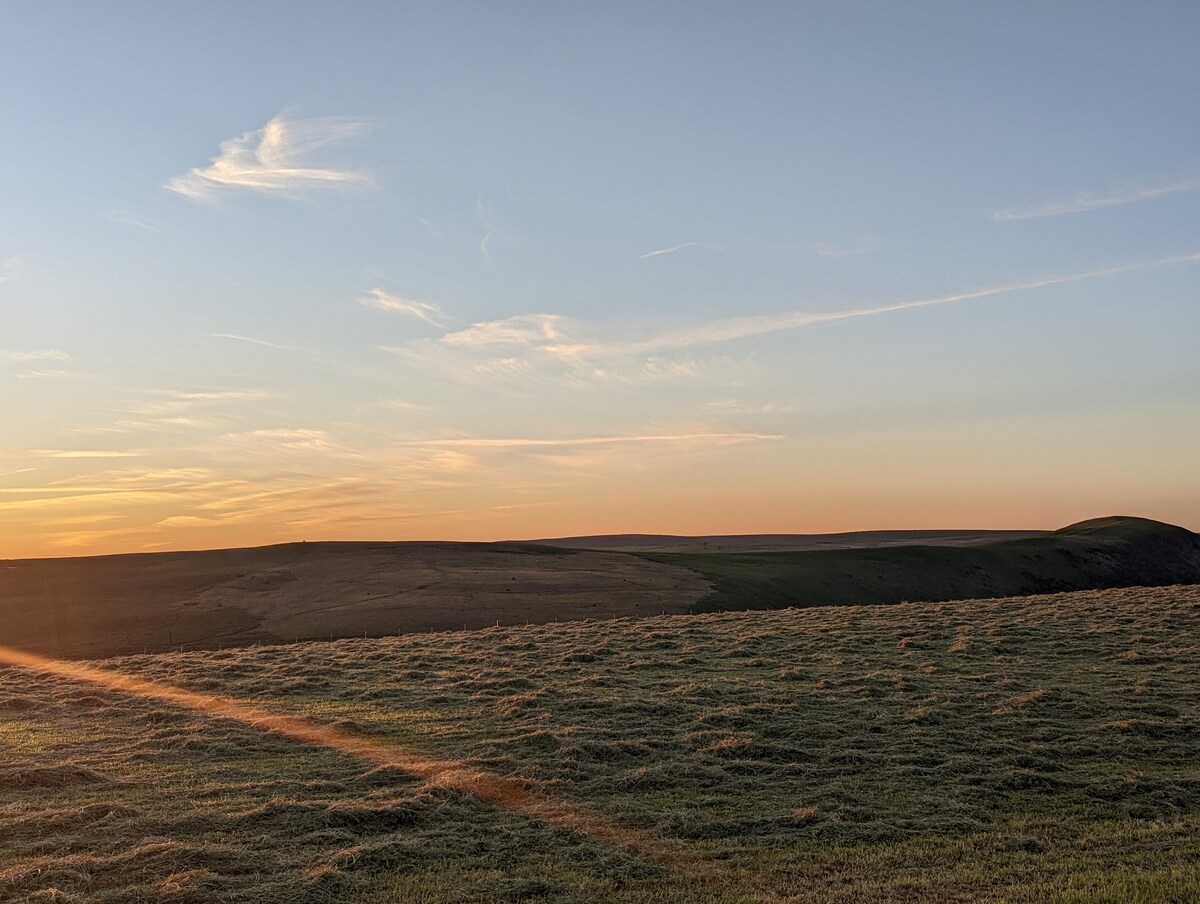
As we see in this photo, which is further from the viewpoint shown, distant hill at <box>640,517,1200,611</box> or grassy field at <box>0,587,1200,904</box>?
distant hill at <box>640,517,1200,611</box>

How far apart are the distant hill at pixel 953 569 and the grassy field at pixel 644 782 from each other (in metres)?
32.1

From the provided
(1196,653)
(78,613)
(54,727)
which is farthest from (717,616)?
(78,613)

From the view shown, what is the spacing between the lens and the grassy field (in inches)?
485

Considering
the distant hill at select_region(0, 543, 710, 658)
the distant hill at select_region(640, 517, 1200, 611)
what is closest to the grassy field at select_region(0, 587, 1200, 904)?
the distant hill at select_region(0, 543, 710, 658)

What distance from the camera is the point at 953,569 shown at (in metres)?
85.0

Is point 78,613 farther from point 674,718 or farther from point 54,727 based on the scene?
point 674,718

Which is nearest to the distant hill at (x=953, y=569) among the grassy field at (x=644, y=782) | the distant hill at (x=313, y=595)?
the distant hill at (x=313, y=595)

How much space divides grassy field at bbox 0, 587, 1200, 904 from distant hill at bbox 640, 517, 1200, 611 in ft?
105

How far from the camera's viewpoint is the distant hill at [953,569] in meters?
70.0

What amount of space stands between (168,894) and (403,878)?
3089 millimetres

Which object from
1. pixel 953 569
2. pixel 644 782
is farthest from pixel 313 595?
pixel 953 569

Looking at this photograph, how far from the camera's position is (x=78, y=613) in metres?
59.5

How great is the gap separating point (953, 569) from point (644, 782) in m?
75.9

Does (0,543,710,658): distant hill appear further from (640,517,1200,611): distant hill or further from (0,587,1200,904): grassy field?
(0,587,1200,904): grassy field
